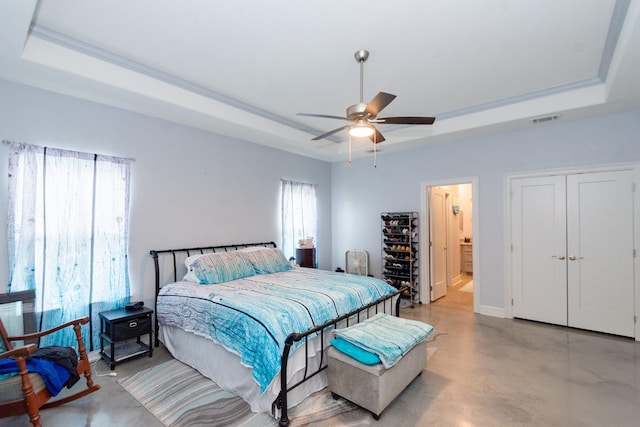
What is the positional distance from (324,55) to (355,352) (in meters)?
2.66

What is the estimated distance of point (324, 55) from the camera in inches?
113

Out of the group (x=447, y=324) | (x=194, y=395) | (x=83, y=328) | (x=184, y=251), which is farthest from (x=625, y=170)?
(x=83, y=328)

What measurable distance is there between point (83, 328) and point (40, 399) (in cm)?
128

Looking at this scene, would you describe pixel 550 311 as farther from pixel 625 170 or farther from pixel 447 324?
pixel 625 170

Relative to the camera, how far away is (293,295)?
116 inches

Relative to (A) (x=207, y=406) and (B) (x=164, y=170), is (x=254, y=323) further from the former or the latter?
(B) (x=164, y=170)

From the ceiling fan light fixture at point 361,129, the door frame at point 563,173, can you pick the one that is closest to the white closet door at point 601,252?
the door frame at point 563,173

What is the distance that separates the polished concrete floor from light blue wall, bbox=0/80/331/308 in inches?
56.4

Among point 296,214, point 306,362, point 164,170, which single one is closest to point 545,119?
point 296,214

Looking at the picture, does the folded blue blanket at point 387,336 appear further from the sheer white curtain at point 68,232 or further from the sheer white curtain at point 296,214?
the sheer white curtain at point 296,214

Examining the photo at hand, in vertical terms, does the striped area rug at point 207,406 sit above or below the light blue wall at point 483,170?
below

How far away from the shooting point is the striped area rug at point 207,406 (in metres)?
2.32

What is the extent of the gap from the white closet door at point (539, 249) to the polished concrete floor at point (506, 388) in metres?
0.48

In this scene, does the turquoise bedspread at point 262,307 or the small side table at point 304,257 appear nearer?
the turquoise bedspread at point 262,307
